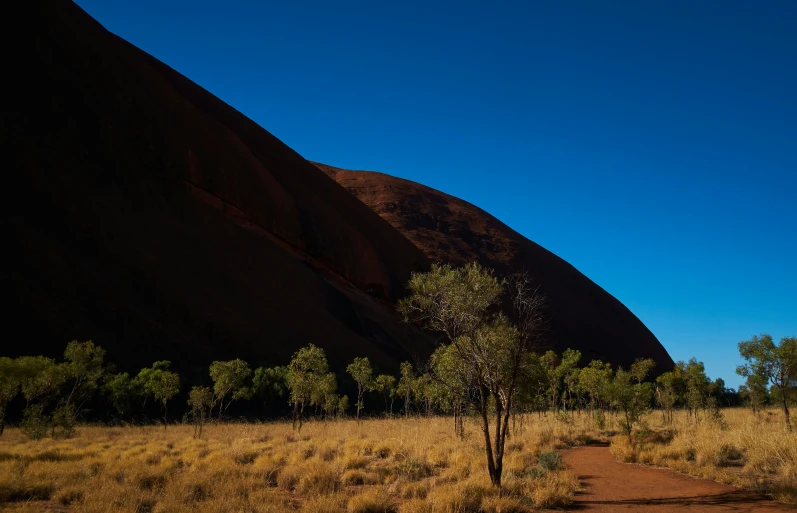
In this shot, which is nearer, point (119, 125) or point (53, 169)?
point (53, 169)

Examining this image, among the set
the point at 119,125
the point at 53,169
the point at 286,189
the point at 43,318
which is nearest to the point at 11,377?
Answer: the point at 43,318

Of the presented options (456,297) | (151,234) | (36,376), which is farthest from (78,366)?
(151,234)

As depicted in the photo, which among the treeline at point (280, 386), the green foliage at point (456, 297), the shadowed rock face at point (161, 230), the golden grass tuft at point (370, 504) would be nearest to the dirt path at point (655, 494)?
the treeline at point (280, 386)

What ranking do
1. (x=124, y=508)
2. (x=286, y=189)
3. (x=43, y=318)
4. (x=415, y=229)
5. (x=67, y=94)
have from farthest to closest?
(x=415, y=229) → (x=286, y=189) → (x=67, y=94) → (x=43, y=318) → (x=124, y=508)

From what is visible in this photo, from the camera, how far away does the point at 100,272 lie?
4197cm

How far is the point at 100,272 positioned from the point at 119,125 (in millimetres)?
22373

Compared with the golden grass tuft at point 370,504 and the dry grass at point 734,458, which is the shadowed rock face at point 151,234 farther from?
the dry grass at point 734,458

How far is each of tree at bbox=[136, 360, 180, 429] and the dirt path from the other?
22569mm

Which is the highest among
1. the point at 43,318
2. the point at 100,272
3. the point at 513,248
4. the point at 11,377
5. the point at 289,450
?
the point at 513,248

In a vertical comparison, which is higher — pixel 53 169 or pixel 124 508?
pixel 53 169

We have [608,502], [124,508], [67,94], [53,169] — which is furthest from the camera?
[67,94]

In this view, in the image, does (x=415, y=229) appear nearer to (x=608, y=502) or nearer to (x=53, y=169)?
(x=53, y=169)

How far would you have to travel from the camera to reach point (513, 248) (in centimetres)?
11369

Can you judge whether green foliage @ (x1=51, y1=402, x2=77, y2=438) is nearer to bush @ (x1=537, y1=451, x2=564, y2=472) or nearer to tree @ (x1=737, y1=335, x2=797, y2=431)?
bush @ (x1=537, y1=451, x2=564, y2=472)
